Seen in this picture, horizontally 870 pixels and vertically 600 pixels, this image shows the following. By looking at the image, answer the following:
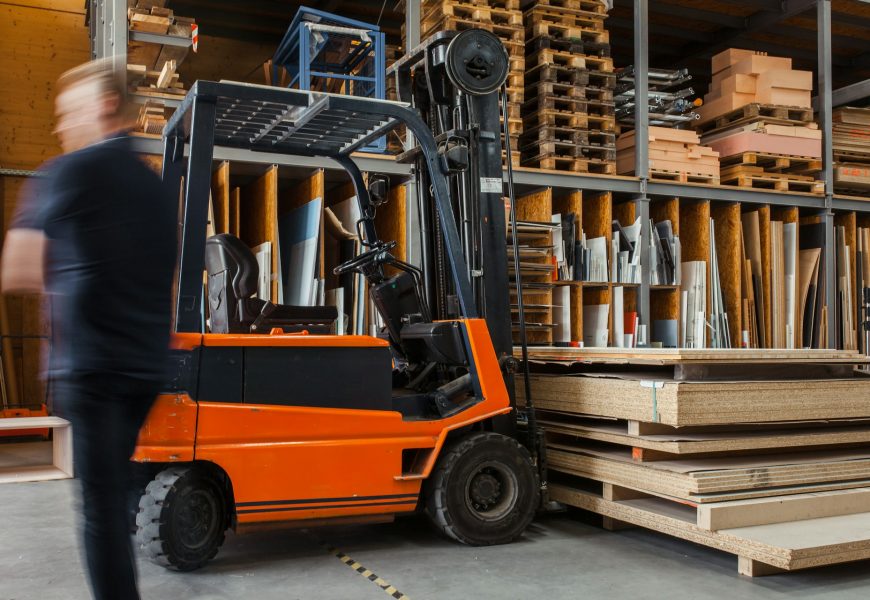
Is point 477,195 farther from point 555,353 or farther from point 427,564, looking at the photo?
point 427,564

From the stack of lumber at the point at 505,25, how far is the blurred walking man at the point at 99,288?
231 inches

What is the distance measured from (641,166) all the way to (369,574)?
5.96 metres

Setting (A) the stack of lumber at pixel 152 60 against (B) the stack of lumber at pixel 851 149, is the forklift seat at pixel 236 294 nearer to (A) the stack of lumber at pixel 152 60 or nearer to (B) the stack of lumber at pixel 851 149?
(A) the stack of lumber at pixel 152 60

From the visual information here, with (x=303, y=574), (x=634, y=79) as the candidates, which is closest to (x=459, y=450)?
(x=303, y=574)

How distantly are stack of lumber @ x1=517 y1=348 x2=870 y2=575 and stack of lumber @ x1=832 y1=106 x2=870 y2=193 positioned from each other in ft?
19.2

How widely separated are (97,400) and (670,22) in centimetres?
1049

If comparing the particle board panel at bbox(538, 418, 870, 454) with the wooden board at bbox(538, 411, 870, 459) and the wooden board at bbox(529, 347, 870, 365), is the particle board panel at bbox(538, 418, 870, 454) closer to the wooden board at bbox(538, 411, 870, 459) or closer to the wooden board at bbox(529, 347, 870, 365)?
the wooden board at bbox(538, 411, 870, 459)

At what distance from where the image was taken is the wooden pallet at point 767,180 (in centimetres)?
956

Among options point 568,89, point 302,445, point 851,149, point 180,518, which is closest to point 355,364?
point 302,445

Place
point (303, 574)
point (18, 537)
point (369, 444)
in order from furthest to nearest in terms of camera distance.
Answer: point (18, 537), point (369, 444), point (303, 574)

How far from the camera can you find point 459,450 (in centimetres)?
474

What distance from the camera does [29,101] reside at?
10.2 meters

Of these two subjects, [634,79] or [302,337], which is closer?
[302,337]

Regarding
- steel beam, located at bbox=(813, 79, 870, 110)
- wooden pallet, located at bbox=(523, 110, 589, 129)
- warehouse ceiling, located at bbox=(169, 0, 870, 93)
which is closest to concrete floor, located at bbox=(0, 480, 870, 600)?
wooden pallet, located at bbox=(523, 110, 589, 129)
